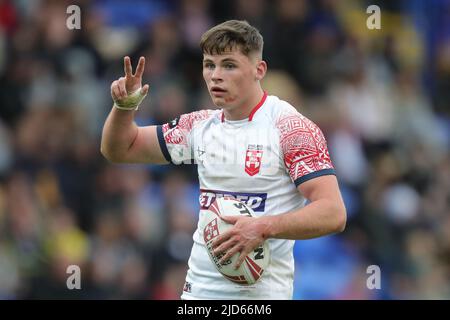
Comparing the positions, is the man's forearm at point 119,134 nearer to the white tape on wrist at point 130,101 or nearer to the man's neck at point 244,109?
the white tape on wrist at point 130,101

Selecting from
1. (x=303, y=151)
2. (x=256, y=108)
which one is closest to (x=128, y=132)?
(x=256, y=108)

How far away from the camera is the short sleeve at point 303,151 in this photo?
6098 mm

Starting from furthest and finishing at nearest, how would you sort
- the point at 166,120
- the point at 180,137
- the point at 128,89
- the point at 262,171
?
1. the point at 166,120
2. the point at 180,137
3. the point at 128,89
4. the point at 262,171

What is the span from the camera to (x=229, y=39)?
6.29 m

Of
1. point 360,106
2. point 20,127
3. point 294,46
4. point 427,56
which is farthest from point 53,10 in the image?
point 427,56

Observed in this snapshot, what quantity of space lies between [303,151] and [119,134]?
1.29 m

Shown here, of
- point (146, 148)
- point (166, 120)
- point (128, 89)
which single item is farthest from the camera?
point (166, 120)

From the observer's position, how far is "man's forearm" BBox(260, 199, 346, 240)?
5.94 metres

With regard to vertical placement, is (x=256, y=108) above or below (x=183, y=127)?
above

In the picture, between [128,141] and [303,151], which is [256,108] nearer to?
[303,151]

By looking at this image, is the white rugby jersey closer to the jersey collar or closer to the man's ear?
the jersey collar

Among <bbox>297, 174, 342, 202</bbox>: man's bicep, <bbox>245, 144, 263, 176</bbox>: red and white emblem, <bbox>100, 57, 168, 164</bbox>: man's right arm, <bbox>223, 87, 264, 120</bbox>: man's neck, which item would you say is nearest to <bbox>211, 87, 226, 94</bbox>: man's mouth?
<bbox>223, 87, 264, 120</bbox>: man's neck

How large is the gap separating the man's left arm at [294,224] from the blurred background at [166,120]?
4.36 meters

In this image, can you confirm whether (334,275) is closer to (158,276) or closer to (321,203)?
(158,276)
